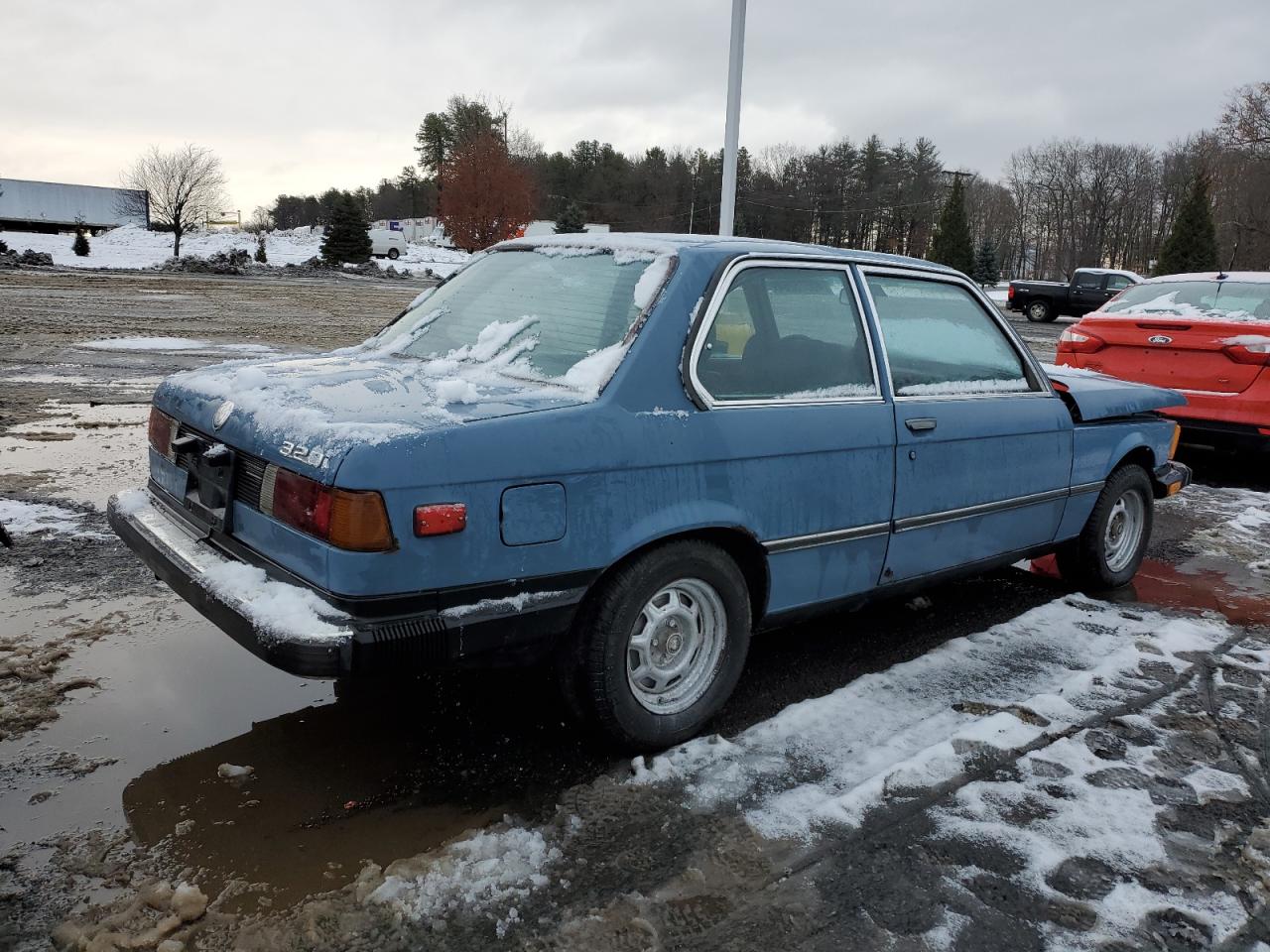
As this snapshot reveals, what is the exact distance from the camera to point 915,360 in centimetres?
377

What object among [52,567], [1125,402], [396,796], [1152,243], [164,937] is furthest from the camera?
[1152,243]

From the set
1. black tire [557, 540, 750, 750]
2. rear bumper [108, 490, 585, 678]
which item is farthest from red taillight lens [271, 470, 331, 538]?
black tire [557, 540, 750, 750]

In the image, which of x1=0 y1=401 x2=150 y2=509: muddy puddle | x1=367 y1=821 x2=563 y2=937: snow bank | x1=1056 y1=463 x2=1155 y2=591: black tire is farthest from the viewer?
x1=0 y1=401 x2=150 y2=509: muddy puddle

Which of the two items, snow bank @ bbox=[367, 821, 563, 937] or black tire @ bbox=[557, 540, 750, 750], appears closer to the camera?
snow bank @ bbox=[367, 821, 563, 937]

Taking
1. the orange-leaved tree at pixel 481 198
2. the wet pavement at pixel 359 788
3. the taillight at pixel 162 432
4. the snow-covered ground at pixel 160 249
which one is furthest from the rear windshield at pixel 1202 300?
the orange-leaved tree at pixel 481 198

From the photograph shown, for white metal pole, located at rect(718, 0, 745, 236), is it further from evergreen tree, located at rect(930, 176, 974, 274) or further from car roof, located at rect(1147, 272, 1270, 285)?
evergreen tree, located at rect(930, 176, 974, 274)

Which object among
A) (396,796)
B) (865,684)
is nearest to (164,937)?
(396,796)

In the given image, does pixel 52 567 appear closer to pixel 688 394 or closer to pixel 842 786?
pixel 688 394

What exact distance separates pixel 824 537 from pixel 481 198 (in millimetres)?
57921

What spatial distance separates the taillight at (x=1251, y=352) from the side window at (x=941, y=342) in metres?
3.81

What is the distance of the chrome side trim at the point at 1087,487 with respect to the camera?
452 cm

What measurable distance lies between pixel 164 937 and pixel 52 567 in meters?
2.88

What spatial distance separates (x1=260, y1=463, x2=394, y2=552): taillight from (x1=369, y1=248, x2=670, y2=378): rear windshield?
0.84m

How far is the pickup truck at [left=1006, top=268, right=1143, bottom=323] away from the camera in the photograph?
27875 mm
